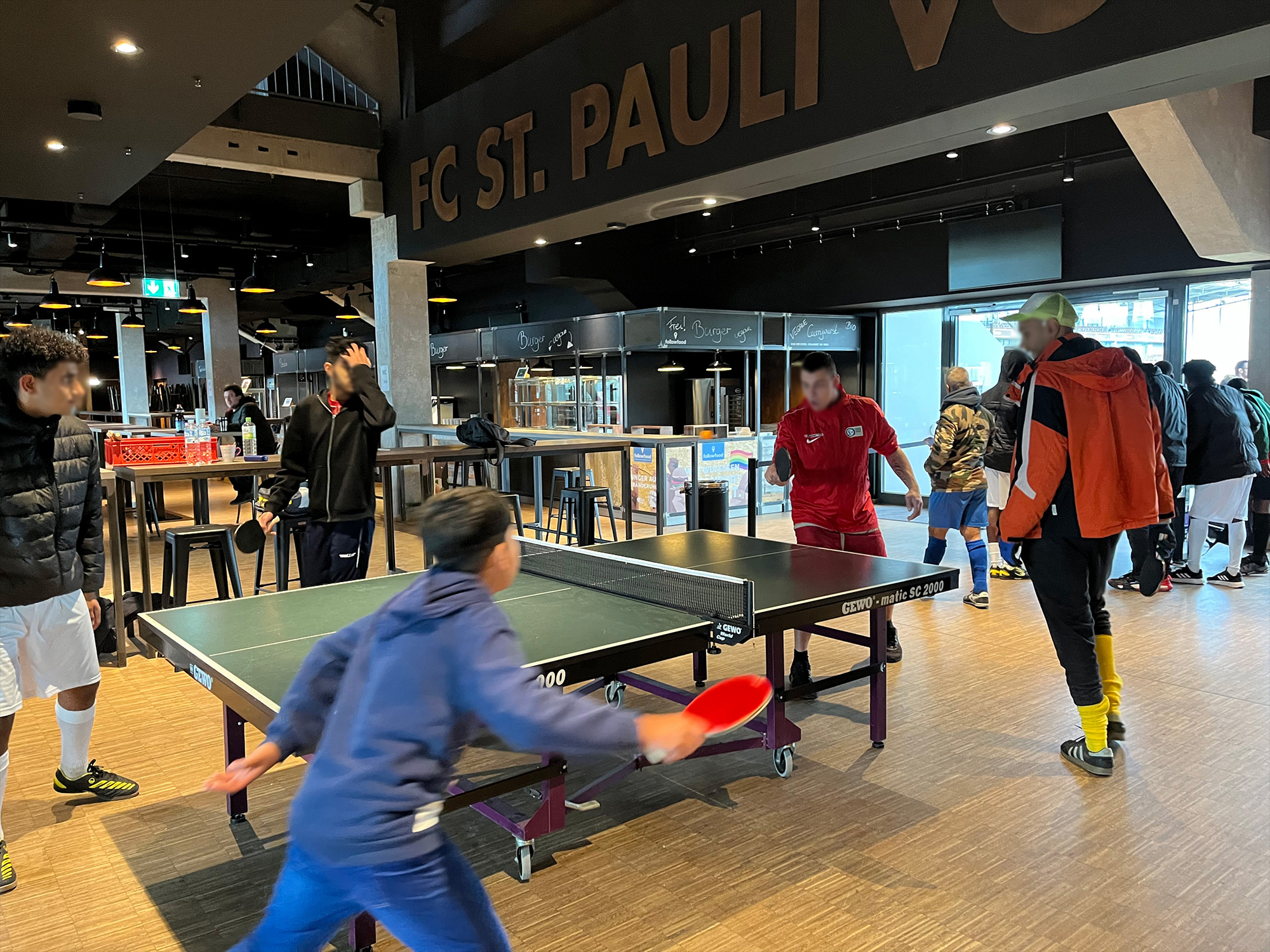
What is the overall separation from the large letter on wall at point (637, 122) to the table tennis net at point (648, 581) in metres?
3.74

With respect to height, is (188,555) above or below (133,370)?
below

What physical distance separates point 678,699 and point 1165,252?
7330 mm

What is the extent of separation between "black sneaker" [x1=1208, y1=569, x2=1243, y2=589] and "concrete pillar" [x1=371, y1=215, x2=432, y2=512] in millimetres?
8315

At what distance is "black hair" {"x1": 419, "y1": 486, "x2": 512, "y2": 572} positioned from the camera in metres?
1.70

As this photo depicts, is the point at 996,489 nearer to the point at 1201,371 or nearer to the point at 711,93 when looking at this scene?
the point at 1201,371

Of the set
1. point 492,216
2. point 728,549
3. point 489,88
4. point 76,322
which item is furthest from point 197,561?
point 76,322

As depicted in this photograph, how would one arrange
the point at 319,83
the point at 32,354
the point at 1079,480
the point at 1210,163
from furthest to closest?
the point at 319,83, the point at 1210,163, the point at 1079,480, the point at 32,354

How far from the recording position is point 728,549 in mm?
4250

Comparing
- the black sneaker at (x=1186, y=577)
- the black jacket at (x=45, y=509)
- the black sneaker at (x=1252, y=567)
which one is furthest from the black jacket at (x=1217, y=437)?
the black jacket at (x=45, y=509)

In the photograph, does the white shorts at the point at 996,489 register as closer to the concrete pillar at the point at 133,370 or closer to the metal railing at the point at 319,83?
the metal railing at the point at 319,83

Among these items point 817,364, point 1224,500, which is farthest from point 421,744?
point 1224,500

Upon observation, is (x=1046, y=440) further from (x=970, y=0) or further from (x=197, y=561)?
(x=197, y=561)

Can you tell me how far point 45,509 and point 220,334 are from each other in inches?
652

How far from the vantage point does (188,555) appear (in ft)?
18.2
